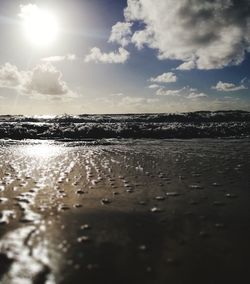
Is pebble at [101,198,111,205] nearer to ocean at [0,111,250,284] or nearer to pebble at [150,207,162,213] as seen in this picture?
ocean at [0,111,250,284]

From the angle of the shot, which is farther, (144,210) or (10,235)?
(144,210)

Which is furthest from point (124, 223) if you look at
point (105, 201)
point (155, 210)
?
point (105, 201)

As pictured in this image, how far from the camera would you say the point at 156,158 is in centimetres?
1405

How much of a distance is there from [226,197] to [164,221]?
228 cm

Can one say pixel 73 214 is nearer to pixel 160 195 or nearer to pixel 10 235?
pixel 10 235

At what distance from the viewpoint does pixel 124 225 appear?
6.02m

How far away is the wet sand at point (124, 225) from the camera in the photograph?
4.37m

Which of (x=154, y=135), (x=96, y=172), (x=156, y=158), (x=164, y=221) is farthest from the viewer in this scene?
(x=154, y=135)

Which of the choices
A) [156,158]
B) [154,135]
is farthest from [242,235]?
[154,135]

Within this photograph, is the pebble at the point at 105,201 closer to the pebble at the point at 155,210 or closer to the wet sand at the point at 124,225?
the wet sand at the point at 124,225

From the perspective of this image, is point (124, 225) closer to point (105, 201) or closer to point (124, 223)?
point (124, 223)

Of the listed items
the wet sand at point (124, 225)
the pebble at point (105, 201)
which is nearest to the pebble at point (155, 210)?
the wet sand at point (124, 225)

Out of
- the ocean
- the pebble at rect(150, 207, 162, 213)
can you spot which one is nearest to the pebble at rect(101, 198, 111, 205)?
the ocean

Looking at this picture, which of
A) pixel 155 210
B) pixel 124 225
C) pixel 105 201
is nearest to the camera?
pixel 124 225
